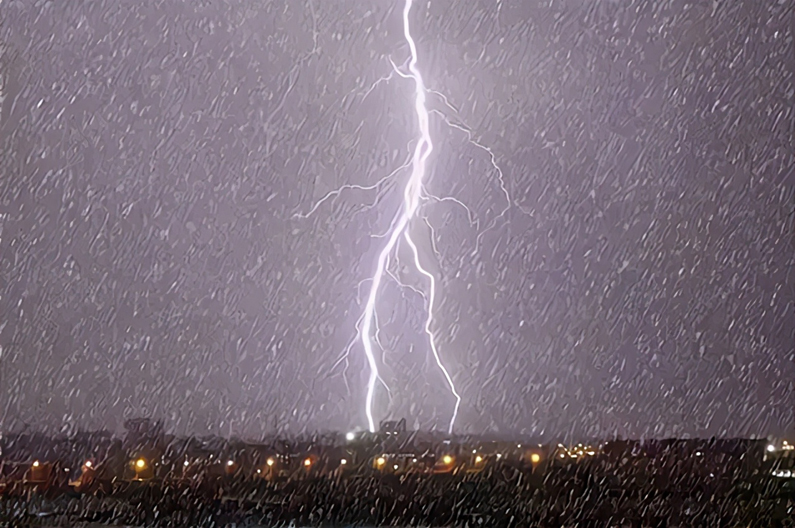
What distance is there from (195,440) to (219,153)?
1725 mm

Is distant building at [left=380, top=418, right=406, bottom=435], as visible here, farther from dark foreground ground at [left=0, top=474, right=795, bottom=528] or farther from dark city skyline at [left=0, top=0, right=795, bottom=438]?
dark foreground ground at [left=0, top=474, right=795, bottom=528]

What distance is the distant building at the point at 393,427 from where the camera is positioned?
161 inches

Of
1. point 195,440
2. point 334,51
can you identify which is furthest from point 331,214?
point 195,440

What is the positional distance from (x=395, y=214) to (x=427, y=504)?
1.29m

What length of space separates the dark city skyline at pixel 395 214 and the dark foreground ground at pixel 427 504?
1.86ft

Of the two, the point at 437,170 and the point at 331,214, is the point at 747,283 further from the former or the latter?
the point at 331,214

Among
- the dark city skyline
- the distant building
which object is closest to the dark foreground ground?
the distant building

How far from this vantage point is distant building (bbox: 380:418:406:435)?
4.09 meters

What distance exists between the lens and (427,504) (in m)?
3.54

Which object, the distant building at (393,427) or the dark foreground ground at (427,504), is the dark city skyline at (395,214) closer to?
the distant building at (393,427)

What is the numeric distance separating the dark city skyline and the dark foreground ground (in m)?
0.57

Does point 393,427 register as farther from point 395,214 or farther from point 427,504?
point 395,214

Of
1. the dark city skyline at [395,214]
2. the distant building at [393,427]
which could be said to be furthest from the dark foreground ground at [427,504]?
the dark city skyline at [395,214]

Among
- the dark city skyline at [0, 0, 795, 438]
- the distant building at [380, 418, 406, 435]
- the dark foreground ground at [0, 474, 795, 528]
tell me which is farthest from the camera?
the dark city skyline at [0, 0, 795, 438]
